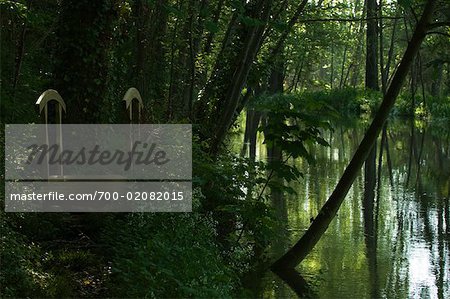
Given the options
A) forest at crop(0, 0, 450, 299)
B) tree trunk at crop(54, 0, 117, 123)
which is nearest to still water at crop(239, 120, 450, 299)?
forest at crop(0, 0, 450, 299)

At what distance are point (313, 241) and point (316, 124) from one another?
1.44 meters

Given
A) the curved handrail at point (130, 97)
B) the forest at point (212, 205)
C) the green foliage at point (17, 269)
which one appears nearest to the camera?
the green foliage at point (17, 269)

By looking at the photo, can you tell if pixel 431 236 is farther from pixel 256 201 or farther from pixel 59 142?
pixel 59 142

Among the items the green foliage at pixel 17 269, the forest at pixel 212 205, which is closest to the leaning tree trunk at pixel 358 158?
the forest at pixel 212 205

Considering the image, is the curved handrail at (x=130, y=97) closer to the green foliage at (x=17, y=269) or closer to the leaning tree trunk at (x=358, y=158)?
the green foliage at (x=17, y=269)

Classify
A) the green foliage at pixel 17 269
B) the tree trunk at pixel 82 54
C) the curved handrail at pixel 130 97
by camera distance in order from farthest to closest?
1. the tree trunk at pixel 82 54
2. the curved handrail at pixel 130 97
3. the green foliage at pixel 17 269

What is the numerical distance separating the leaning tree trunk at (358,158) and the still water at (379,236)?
25cm

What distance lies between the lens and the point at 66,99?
25.3ft

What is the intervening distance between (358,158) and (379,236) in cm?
255

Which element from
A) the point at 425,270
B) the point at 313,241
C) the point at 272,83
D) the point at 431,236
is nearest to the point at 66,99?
the point at 313,241

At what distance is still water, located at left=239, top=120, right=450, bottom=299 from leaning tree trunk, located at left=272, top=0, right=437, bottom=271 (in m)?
0.25

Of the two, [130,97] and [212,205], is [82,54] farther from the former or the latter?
[212,205]

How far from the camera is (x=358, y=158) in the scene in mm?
7871

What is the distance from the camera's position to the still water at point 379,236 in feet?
24.9
